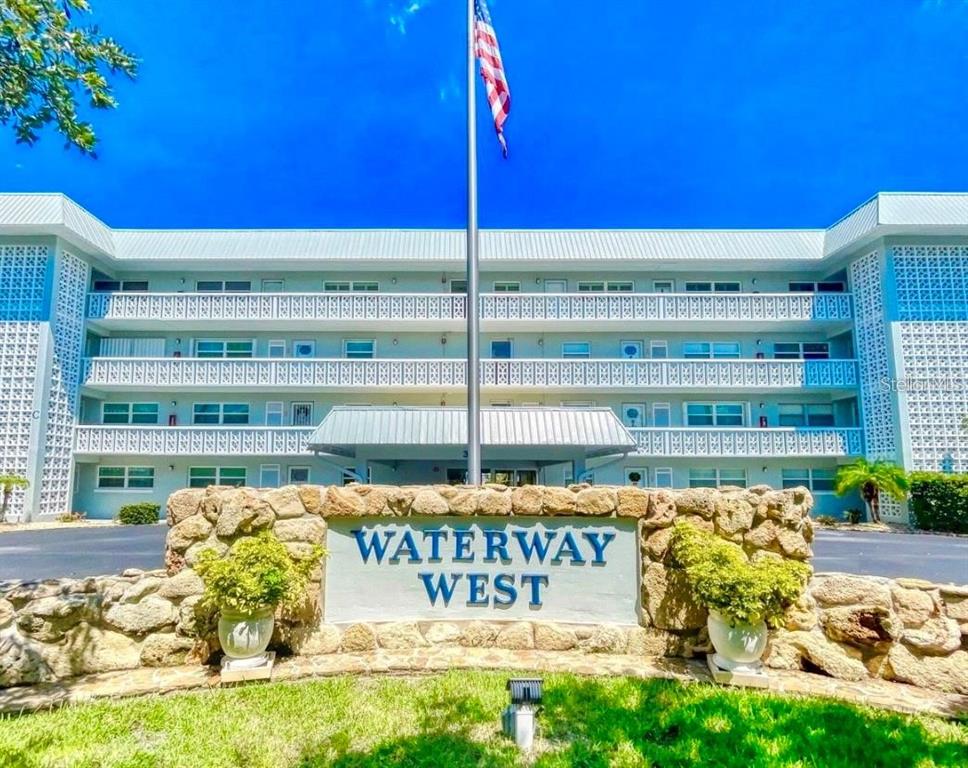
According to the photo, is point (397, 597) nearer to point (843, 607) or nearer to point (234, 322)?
point (843, 607)

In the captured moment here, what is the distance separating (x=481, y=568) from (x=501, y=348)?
18.6 metres

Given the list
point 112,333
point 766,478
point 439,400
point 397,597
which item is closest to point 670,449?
point 766,478

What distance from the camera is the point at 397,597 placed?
19.0 ft

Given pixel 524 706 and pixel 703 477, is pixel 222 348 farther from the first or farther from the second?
pixel 524 706

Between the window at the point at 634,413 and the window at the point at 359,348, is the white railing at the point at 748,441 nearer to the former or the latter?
the window at the point at 634,413

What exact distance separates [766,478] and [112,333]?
29.2m

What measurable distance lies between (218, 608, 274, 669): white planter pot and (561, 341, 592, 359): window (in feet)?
65.9

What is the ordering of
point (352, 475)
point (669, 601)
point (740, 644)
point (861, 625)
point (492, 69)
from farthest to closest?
point (352, 475) < point (492, 69) < point (669, 601) < point (861, 625) < point (740, 644)

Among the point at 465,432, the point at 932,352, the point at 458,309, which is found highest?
the point at 458,309

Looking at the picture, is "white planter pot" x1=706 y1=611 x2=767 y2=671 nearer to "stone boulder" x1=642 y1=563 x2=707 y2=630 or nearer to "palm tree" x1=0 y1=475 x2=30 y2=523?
"stone boulder" x1=642 y1=563 x2=707 y2=630

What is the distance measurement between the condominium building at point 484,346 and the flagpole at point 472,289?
12.3m

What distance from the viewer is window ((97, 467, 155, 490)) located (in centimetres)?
2267

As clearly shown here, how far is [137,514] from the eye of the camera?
2056cm

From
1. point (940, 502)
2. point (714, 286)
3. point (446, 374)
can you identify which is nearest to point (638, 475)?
point (446, 374)
